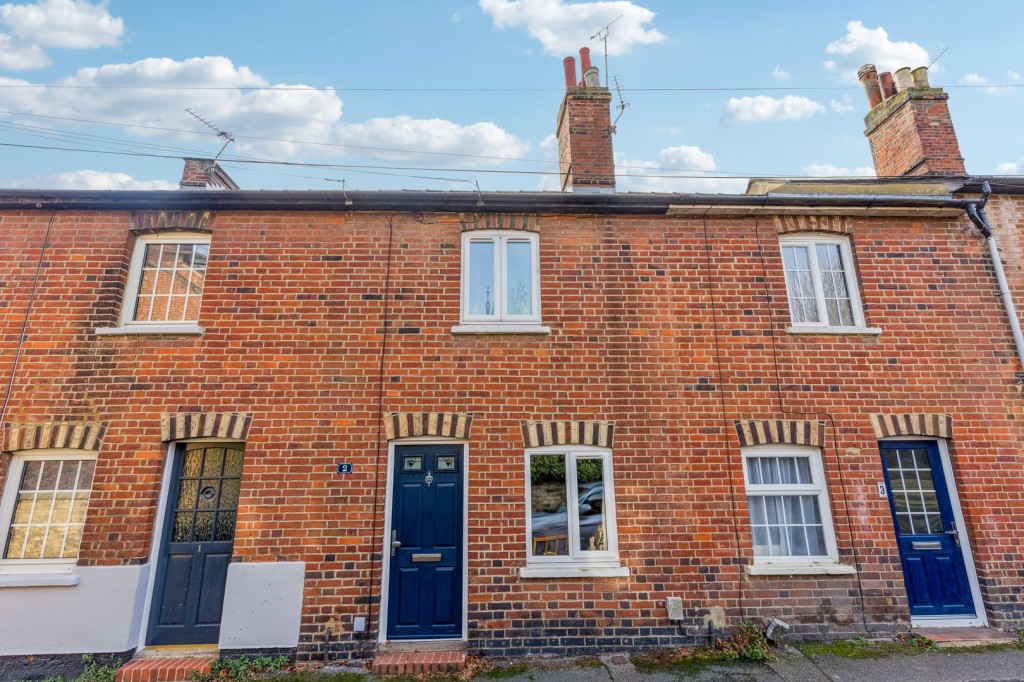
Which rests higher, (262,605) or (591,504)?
(591,504)

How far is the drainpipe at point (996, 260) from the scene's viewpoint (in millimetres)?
6629

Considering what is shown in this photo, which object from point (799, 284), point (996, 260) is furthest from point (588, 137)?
point (996, 260)

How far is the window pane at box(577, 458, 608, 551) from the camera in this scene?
19.6 feet

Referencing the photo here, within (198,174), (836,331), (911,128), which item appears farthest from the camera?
(911,128)

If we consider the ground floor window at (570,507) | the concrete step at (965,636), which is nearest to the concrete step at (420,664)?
the ground floor window at (570,507)

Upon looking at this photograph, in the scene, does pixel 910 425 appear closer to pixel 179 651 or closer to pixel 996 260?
pixel 996 260

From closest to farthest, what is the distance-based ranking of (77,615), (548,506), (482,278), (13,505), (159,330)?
(77,615) → (13,505) → (548,506) → (159,330) → (482,278)

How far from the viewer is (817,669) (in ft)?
16.8

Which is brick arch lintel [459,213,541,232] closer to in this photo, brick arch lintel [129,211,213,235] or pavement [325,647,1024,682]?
brick arch lintel [129,211,213,235]

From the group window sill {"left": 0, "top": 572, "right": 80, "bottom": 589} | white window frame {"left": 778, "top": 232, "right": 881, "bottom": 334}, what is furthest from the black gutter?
window sill {"left": 0, "top": 572, "right": 80, "bottom": 589}

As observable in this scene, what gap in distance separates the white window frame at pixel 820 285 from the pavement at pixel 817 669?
12.8ft

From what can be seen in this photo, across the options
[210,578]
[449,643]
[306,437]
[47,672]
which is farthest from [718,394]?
[47,672]

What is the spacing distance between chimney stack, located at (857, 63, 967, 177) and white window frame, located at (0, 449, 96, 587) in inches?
520

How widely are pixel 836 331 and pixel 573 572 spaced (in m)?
4.86
